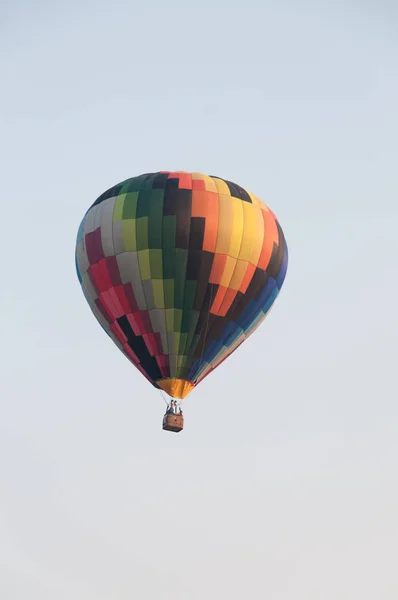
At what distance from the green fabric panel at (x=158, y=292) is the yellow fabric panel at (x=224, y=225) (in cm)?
182

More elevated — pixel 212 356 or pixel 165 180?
pixel 165 180

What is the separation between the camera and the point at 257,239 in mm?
48562

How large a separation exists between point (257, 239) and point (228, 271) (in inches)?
55.7

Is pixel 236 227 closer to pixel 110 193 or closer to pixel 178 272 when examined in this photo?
pixel 178 272

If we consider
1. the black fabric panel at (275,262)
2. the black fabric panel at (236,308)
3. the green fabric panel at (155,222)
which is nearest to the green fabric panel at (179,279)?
the green fabric panel at (155,222)

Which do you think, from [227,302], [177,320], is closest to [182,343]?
[177,320]

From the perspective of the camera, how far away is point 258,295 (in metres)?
48.6

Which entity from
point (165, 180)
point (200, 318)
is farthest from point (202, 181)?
point (200, 318)

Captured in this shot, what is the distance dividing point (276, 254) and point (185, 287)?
3.11m

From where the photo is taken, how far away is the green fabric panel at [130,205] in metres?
48.3

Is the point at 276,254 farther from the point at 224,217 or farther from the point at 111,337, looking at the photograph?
the point at 111,337

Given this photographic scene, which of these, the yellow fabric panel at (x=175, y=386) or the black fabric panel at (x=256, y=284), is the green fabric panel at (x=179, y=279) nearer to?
the black fabric panel at (x=256, y=284)

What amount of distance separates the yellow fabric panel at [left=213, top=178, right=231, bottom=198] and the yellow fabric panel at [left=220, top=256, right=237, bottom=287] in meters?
2.03

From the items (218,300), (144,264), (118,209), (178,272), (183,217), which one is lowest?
(218,300)
